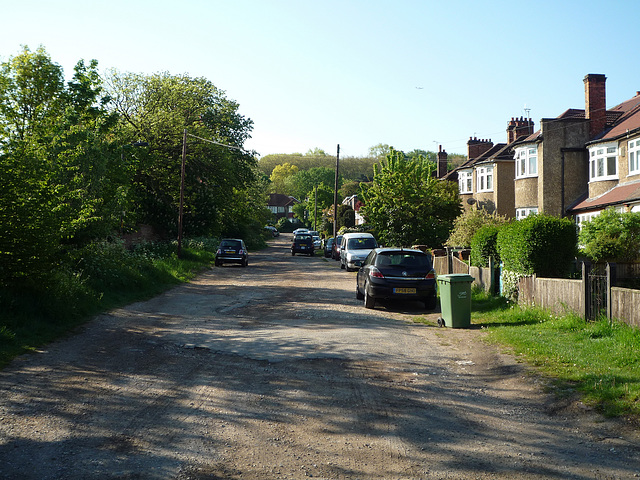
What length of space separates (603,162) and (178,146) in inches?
960

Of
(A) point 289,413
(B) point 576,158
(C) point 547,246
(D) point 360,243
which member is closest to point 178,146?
(D) point 360,243

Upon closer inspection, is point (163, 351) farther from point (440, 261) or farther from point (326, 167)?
point (326, 167)

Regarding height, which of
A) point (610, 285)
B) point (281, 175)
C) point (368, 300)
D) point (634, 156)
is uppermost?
point (281, 175)

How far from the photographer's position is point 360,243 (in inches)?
1212

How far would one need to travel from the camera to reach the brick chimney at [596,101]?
30.6 m

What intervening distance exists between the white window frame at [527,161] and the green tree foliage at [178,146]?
18.2 meters

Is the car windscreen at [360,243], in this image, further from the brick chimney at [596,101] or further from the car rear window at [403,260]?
the car rear window at [403,260]

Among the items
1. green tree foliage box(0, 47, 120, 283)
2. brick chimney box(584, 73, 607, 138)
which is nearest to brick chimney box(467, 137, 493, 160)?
brick chimney box(584, 73, 607, 138)

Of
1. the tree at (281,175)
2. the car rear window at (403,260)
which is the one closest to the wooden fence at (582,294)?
the car rear window at (403,260)

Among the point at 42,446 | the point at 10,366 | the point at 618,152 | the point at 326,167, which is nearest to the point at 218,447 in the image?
the point at 42,446

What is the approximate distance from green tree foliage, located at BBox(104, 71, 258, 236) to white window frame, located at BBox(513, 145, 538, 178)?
1815 centimetres

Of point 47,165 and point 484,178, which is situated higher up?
point 484,178

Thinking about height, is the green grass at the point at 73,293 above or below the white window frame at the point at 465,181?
below

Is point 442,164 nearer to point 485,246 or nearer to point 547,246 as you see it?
point 485,246
